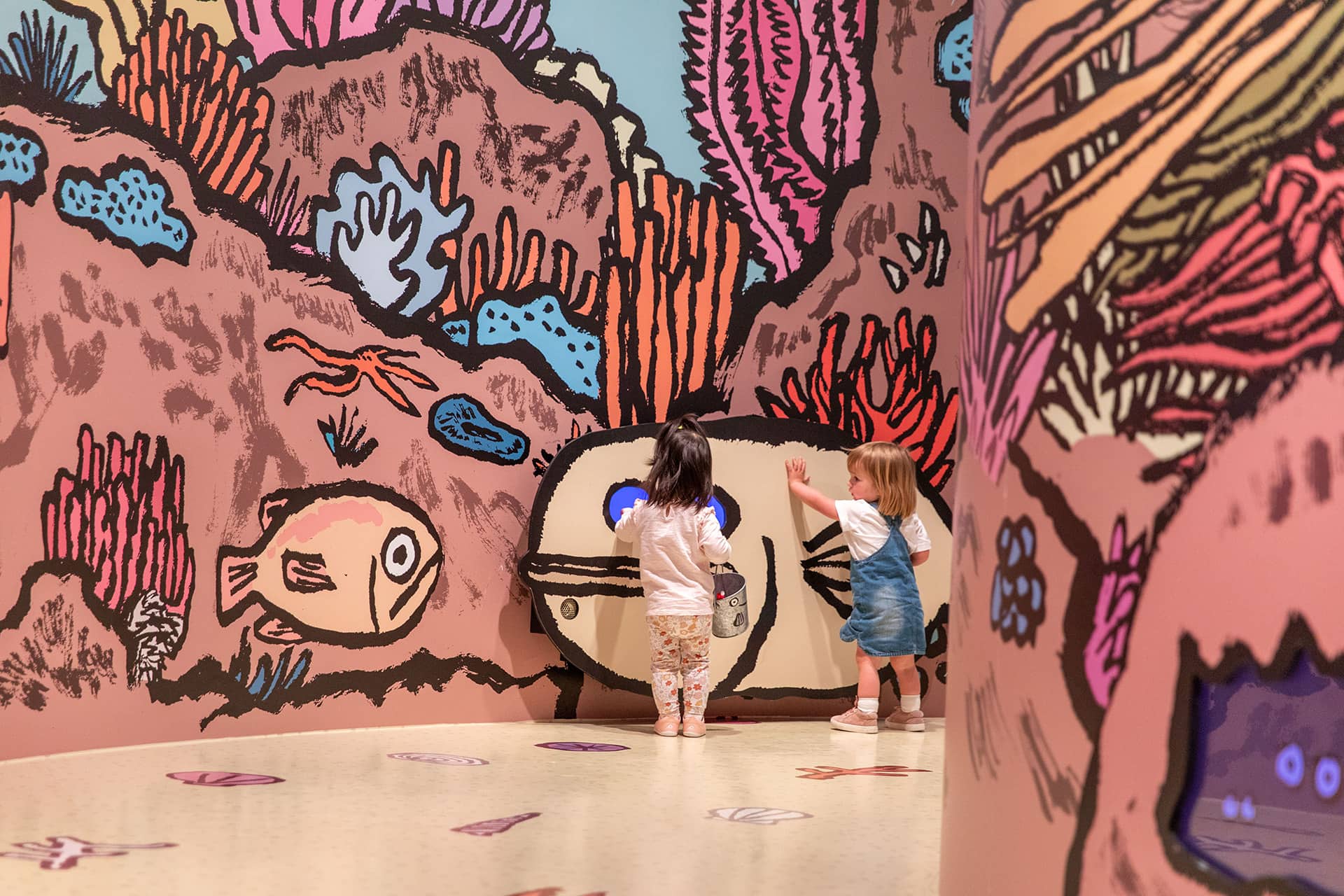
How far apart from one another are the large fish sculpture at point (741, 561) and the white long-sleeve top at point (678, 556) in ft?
0.52

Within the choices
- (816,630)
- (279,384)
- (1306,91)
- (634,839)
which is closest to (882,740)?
(816,630)

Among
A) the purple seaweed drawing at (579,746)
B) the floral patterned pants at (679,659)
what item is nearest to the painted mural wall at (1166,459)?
the purple seaweed drawing at (579,746)

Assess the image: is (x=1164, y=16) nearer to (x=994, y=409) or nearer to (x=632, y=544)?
(x=994, y=409)

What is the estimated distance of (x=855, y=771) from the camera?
3.48m

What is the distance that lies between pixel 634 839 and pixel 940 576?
228 centimetres

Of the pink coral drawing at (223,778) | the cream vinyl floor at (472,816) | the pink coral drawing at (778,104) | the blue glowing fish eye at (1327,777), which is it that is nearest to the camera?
the blue glowing fish eye at (1327,777)

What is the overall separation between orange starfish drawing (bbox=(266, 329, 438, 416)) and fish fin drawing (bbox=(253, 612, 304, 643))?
722mm

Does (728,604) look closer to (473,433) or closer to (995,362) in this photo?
(473,433)

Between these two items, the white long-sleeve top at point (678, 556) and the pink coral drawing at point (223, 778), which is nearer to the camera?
the pink coral drawing at point (223, 778)

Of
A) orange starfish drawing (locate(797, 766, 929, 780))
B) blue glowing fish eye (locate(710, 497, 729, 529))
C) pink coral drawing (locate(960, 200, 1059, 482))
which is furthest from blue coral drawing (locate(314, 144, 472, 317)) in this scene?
pink coral drawing (locate(960, 200, 1059, 482))

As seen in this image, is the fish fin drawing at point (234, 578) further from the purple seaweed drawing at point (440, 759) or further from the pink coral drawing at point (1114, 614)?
the pink coral drawing at point (1114, 614)

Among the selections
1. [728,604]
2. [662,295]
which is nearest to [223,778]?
[728,604]

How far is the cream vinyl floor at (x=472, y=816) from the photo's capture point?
2.27 meters

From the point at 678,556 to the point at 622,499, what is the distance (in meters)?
0.32
